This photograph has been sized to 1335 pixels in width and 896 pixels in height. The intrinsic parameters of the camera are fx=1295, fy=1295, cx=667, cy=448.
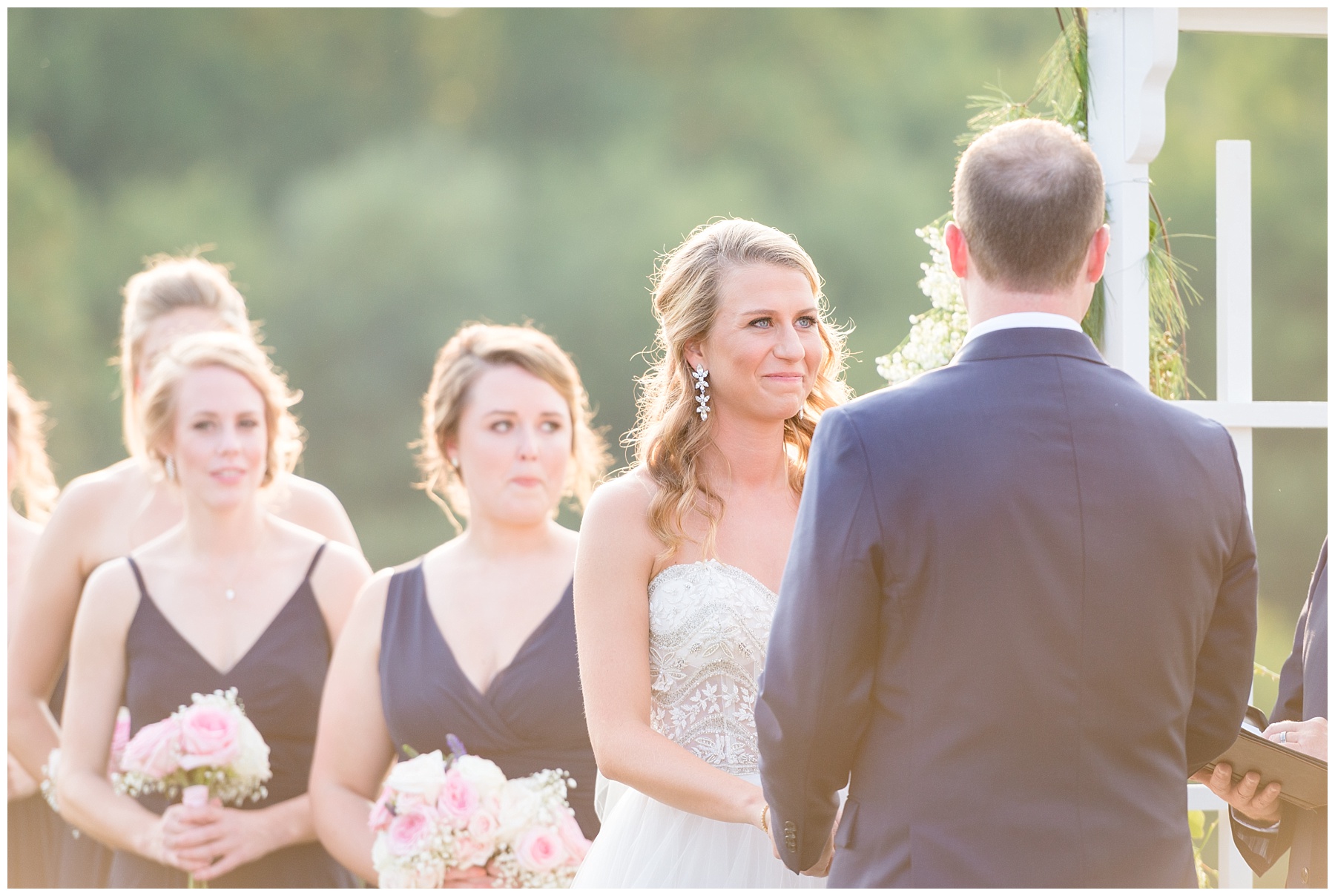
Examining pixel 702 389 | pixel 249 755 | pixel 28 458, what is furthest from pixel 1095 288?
pixel 28 458

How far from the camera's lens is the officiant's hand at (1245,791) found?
8.05 feet

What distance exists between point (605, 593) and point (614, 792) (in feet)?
2.29

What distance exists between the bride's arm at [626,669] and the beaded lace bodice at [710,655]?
0.06 meters

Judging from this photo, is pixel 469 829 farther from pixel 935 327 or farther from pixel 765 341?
pixel 935 327

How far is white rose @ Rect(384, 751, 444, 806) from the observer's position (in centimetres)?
300

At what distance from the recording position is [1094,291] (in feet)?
11.0

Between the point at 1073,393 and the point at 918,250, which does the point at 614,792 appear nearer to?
the point at 1073,393

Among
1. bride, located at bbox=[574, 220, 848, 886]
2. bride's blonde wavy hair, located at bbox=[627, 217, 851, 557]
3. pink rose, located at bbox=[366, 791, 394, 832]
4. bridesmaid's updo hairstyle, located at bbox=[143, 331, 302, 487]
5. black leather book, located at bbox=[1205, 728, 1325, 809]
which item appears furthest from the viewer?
bridesmaid's updo hairstyle, located at bbox=[143, 331, 302, 487]

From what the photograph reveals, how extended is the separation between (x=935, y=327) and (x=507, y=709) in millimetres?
1560

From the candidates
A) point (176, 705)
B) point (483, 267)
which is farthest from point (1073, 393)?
point (483, 267)

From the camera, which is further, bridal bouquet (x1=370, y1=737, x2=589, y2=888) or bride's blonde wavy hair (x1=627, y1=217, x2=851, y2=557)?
bridal bouquet (x1=370, y1=737, x2=589, y2=888)

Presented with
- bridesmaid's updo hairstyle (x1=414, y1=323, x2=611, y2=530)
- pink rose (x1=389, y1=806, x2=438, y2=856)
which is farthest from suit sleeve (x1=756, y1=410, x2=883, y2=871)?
bridesmaid's updo hairstyle (x1=414, y1=323, x2=611, y2=530)

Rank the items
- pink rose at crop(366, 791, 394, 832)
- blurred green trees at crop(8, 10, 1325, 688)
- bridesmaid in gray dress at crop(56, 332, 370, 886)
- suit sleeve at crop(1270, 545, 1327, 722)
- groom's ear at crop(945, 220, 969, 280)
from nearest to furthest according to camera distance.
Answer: groom's ear at crop(945, 220, 969, 280)
suit sleeve at crop(1270, 545, 1327, 722)
pink rose at crop(366, 791, 394, 832)
bridesmaid in gray dress at crop(56, 332, 370, 886)
blurred green trees at crop(8, 10, 1325, 688)

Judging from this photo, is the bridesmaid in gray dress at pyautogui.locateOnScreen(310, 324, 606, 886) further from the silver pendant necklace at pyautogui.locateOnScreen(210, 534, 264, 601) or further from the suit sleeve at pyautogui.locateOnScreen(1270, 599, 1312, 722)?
the suit sleeve at pyautogui.locateOnScreen(1270, 599, 1312, 722)
